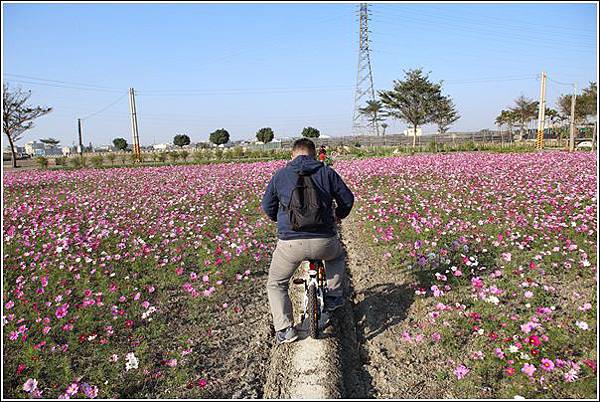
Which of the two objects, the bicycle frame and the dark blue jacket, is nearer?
the dark blue jacket

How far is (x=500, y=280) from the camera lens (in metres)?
5.43

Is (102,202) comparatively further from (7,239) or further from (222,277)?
(222,277)

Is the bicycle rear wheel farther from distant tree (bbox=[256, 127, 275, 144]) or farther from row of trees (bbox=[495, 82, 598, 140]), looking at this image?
distant tree (bbox=[256, 127, 275, 144])

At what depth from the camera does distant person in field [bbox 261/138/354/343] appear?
3.99 m

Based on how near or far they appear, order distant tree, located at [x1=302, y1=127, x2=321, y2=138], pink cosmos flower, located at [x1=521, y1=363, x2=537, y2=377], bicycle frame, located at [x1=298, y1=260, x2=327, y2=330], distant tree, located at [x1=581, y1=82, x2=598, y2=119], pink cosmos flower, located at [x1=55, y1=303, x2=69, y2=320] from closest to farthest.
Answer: pink cosmos flower, located at [x1=521, y1=363, x2=537, y2=377] → bicycle frame, located at [x1=298, y1=260, x2=327, y2=330] → pink cosmos flower, located at [x1=55, y1=303, x2=69, y2=320] → distant tree, located at [x1=581, y1=82, x2=598, y2=119] → distant tree, located at [x1=302, y1=127, x2=321, y2=138]

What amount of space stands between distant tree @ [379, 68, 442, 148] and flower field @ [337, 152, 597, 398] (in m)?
39.4

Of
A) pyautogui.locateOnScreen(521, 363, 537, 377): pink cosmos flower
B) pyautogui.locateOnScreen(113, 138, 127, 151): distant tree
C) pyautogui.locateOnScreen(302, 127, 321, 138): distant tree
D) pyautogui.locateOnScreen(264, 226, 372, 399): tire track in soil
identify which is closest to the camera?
pyautogui.locateOnScreen(521, 363, 537, 377): pink cosmos flower

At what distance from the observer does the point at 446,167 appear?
56.6 feet

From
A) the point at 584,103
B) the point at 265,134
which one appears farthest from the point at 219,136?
the point at 584,103

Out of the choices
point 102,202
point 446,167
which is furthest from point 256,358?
point 446,167

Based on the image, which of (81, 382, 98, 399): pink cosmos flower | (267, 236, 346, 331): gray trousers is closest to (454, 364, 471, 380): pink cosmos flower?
(267, 236, 346, 331): gray trousers

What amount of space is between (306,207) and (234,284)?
2.55 metres

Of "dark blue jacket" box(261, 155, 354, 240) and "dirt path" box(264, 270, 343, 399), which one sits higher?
"dark blue jacket" box(261, 155, 354, 240)

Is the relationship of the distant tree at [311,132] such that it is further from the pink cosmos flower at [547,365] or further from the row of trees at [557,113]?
the pink cosmos flower at [547,365]
